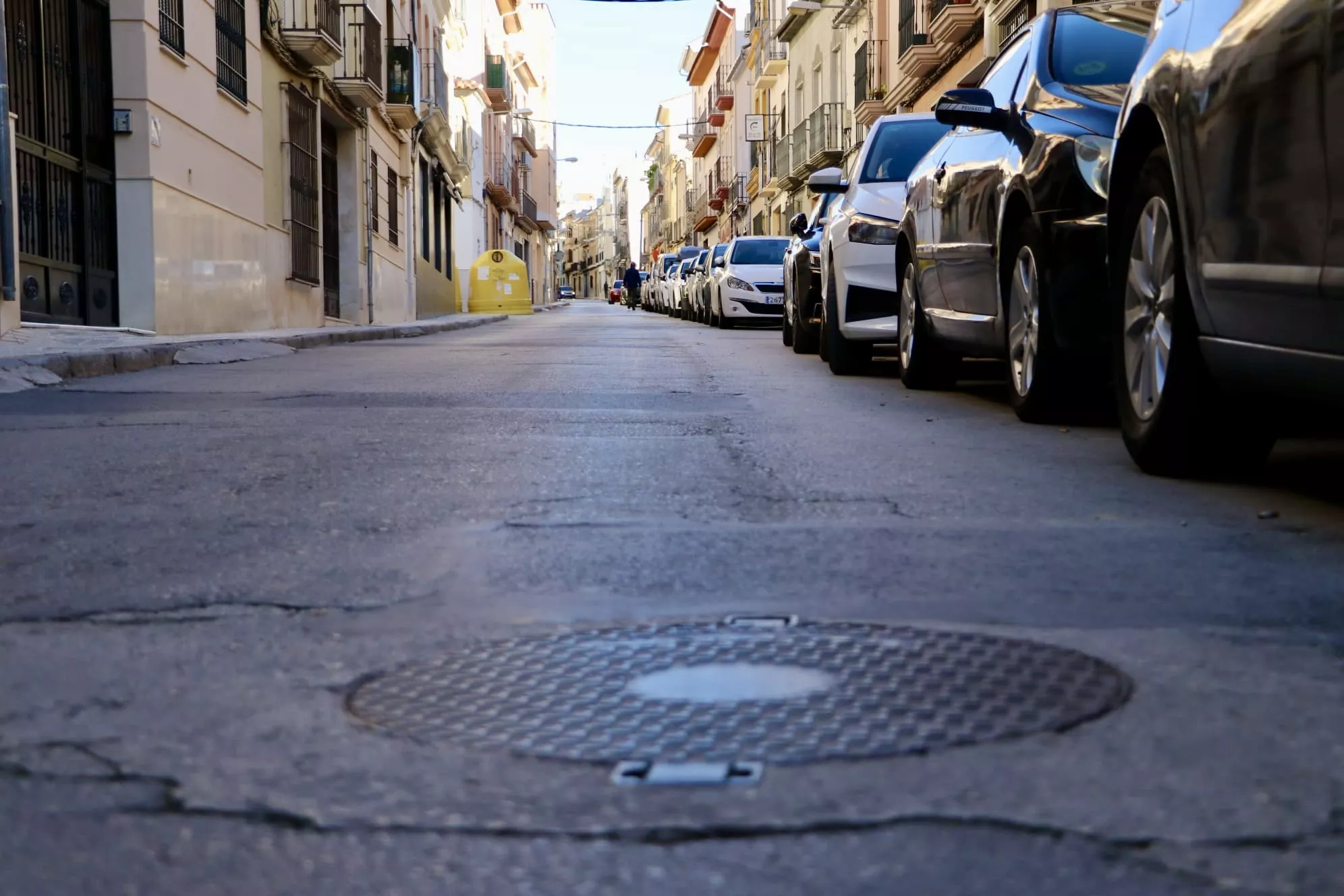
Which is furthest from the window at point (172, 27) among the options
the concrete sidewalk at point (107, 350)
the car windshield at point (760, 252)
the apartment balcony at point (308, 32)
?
the car windshield at point (760, 252)

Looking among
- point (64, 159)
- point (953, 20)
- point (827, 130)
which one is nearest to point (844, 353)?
point (64, 159)

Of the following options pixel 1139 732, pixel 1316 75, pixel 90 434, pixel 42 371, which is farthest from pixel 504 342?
pixel 1139 732

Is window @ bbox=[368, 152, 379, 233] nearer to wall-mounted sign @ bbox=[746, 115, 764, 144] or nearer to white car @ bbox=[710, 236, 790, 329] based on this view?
white car @ bbox=[710, 236, 790, 329]

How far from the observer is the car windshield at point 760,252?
22688 millimetres

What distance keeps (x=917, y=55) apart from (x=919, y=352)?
1781 centimetres

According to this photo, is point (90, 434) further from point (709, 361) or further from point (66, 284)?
point (66, 284)

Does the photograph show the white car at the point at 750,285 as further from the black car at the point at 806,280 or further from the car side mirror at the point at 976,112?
the car side mirror at the point at 976,112

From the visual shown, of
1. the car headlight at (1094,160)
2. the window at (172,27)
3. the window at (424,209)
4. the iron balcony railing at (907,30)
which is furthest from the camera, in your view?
the window at (424,209)

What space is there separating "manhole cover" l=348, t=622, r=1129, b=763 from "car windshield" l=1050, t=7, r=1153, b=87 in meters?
4.28

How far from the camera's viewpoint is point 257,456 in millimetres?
5234

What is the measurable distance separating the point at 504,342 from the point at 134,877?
48.0 feet

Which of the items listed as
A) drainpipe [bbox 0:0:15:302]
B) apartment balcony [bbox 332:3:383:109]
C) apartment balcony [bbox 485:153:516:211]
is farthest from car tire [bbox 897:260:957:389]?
apartment balcony [bbox 485:153:516:211]

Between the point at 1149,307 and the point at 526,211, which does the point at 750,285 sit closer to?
the point at 1149,307

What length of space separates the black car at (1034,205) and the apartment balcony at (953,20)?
15380 mm
